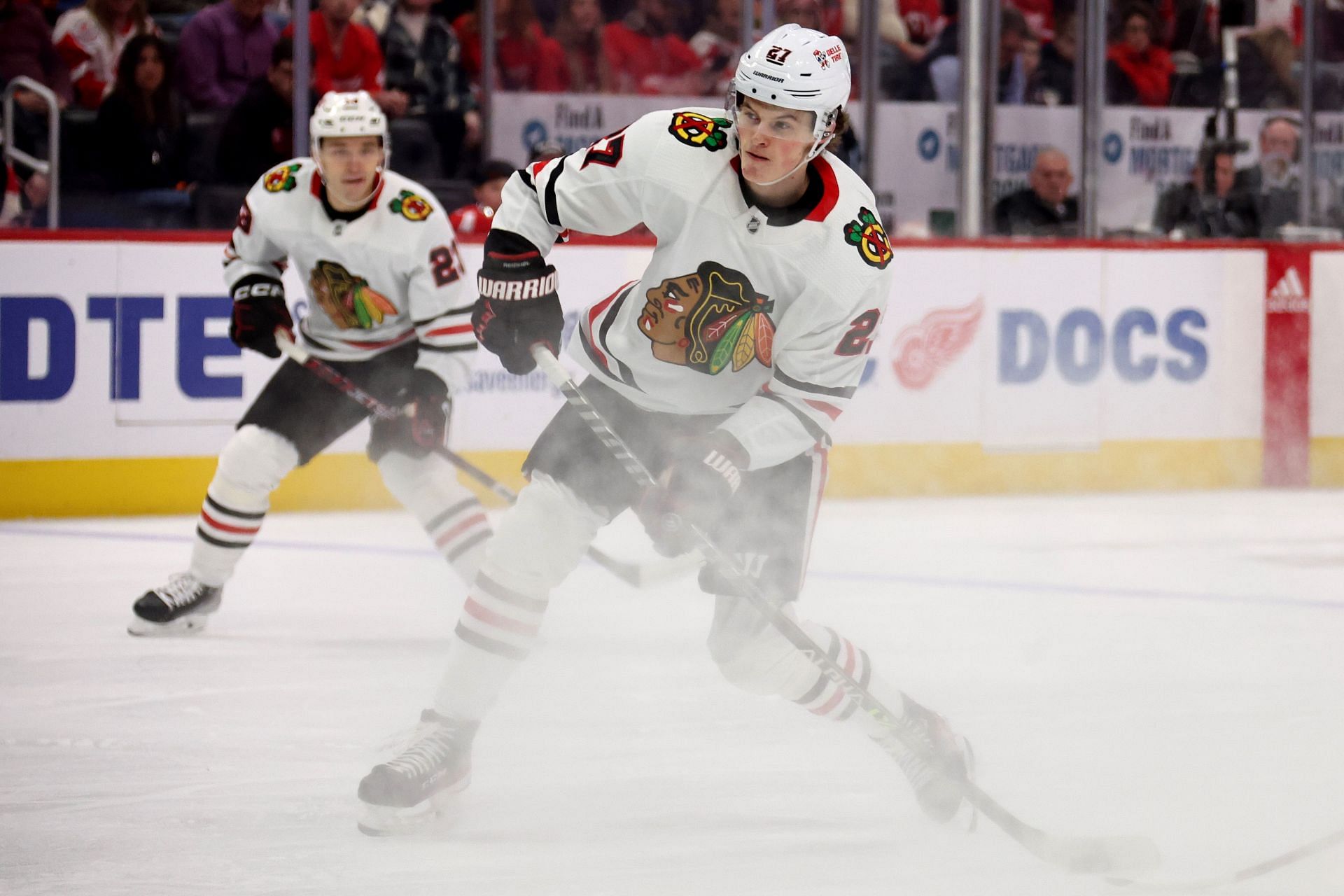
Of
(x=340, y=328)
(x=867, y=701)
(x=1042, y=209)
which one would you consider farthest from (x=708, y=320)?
(x=1042, y=209)

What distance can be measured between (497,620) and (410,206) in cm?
163

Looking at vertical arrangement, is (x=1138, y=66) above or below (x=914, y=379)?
above

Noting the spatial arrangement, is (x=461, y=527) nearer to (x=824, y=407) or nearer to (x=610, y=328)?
(x=610, y=328)

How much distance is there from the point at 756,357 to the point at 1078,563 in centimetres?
261

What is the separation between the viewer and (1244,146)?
26.0 ft

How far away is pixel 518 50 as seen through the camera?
6.73 m

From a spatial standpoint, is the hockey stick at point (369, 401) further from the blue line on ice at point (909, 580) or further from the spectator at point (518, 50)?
the spectator at point (518, 50)

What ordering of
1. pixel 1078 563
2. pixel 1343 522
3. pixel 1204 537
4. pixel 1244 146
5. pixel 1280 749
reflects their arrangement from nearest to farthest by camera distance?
1. pixel 1280 749
2. pixel 1078 563
3. pixel 1204 537
4. pixel 1343 522
5. pixel 1244 146

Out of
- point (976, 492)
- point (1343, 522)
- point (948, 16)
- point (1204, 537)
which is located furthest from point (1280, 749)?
point (948, 16)

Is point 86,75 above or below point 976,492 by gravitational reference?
above

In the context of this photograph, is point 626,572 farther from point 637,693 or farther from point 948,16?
point 948,16

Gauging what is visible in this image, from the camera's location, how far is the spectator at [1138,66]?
7867 mm

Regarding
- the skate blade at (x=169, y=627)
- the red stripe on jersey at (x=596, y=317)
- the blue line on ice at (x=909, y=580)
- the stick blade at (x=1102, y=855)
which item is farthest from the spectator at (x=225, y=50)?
the stick blade at (x=1102, y=855)

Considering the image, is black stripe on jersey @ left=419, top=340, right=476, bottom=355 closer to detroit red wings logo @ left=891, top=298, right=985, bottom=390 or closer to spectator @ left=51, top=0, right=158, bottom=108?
detroit red wings logo @ left=891, top=298, right=985, bottom=390
